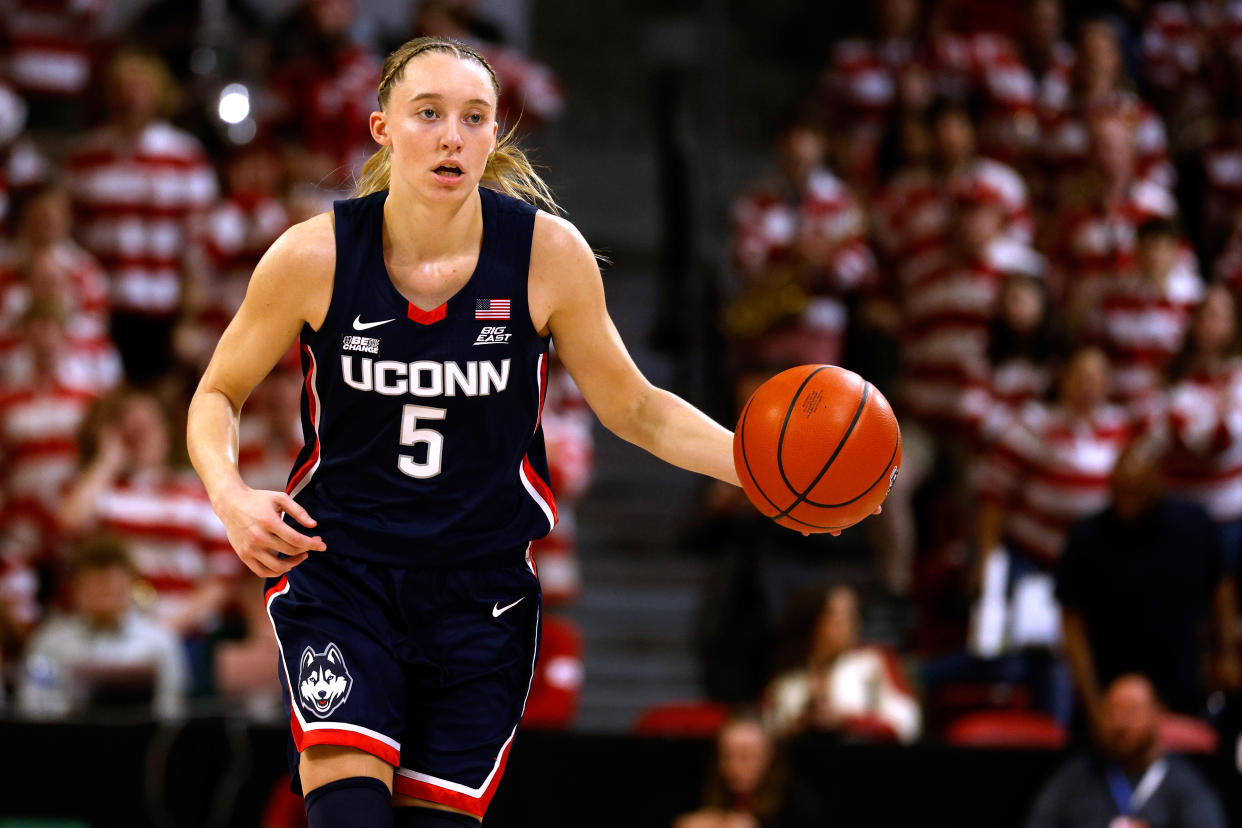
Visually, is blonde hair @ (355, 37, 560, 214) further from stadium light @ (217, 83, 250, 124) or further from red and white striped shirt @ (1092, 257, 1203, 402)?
stadium light @ (217, 83, 250, 124)

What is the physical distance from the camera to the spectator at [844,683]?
6820 mm

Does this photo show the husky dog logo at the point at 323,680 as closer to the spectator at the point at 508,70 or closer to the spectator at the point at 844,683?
the spectator at the point at 844,683

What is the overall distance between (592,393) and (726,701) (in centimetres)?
443

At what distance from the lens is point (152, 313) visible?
8227 mm

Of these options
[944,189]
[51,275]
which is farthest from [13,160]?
[944,189]

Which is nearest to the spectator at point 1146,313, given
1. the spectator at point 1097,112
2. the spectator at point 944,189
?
the spectator at point 944,189

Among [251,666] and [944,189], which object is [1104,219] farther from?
[251,666]

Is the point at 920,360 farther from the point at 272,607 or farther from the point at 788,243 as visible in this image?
the point at 272,607

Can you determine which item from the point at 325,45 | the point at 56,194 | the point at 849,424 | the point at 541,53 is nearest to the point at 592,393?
the point at 849,424

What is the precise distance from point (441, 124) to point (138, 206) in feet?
18.5

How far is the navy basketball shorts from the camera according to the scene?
2.98 m

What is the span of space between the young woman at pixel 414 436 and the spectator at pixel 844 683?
150 inches

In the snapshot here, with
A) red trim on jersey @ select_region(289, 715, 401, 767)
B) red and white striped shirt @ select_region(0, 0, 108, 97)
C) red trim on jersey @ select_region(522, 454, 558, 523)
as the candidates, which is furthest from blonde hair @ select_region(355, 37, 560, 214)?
red and white striped shirt @ select_region(0, 0, 108, 97)

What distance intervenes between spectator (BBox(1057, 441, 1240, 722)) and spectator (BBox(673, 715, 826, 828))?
1556 millimetres
